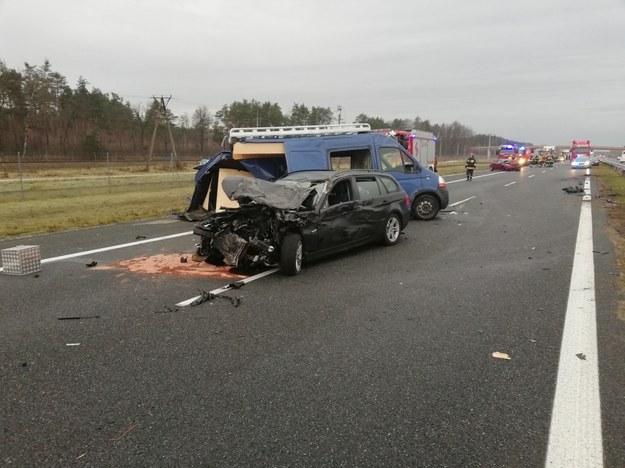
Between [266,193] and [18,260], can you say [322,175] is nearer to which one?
[266,193]

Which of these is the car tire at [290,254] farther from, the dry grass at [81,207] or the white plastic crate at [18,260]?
the dry grass at [81,207]

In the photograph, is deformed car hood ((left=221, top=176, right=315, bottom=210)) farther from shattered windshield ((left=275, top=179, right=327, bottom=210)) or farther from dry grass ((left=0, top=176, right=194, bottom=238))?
→ dry grass ((left=0, top=176, right=194, bottom=238))

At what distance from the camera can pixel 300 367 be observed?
3938mm

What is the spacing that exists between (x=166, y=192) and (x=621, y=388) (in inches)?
817

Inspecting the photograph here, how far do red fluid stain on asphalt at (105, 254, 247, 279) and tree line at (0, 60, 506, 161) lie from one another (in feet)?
142

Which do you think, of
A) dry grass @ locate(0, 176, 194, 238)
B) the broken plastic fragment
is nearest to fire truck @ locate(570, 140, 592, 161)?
dry grass @ locate(0, 176, 194, 238)

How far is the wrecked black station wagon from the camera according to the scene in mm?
6922

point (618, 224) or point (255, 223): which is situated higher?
point (255, 223)

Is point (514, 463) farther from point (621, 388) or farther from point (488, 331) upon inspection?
point (488, 331)

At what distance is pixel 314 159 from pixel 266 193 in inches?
189

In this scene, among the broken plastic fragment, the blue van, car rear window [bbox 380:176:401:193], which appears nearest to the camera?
the broken plastic fragment

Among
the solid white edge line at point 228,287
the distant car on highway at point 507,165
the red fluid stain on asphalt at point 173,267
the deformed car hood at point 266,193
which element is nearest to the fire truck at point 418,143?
the deformed car hood at point 266,193

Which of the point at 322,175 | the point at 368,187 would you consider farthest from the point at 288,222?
the point at 368,187

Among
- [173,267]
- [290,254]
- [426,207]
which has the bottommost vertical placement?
[173,267]
